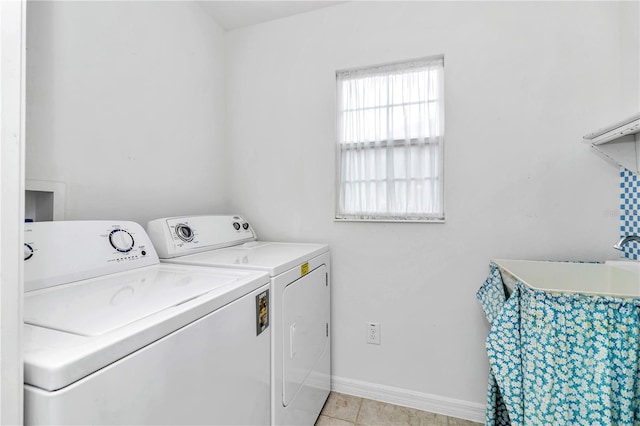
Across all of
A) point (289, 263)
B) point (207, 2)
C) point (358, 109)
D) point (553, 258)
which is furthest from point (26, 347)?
point (207, 2)

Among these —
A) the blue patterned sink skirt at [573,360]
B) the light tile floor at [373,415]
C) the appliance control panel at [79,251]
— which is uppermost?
the appliance control panel at [79,251]

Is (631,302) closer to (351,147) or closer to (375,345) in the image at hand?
(375,345)

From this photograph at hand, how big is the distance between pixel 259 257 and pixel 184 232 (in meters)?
0.48

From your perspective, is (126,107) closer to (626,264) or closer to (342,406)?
(342,406)

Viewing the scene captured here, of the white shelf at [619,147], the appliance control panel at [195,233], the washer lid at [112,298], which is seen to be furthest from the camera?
the appliance control panel at [195,233]

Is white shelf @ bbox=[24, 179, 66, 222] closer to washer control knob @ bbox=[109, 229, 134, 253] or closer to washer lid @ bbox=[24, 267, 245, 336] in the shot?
washer control knob @ bbox=[109, 229, 134, 253]

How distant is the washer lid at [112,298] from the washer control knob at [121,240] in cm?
13

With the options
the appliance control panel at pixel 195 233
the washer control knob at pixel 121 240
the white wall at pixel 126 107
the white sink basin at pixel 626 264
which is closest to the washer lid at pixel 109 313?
the washer control knob at pixel 121 240

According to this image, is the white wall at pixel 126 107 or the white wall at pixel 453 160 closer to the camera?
the white wall at pixel 126 107

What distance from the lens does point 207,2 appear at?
1941mm

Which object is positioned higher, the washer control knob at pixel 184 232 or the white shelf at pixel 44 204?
the white shelf at pixel 44 204

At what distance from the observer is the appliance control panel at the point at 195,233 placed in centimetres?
143

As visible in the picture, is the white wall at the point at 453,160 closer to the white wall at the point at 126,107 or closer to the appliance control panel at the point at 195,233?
the appliance control panel at the point at 195,233

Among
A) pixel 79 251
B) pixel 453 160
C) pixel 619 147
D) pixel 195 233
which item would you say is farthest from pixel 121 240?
pixel 619 147
